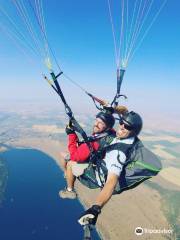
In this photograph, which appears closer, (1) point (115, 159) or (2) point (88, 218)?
(2) point (88, 218)

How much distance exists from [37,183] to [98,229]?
61.7ft

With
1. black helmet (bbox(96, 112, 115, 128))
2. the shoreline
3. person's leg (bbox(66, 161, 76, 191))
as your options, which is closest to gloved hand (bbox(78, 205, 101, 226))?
person's leg (bbox(66, 161, 76, 191))

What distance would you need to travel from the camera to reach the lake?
31.6m

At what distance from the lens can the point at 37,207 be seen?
1515 inches

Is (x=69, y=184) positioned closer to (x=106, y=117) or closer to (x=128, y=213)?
(x=106, y=117)

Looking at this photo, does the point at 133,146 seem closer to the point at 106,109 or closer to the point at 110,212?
the point at 106,109

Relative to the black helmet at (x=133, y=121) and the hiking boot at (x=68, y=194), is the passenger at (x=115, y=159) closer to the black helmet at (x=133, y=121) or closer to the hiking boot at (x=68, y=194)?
the black helmet at (x=133, y=121)

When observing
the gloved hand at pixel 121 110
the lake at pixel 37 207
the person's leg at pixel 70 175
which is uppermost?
the gloved hand at pixel 121 110

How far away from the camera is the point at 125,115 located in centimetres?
463

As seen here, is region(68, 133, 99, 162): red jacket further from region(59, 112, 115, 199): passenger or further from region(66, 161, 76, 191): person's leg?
region(66, 161, 76, 191): person's leg

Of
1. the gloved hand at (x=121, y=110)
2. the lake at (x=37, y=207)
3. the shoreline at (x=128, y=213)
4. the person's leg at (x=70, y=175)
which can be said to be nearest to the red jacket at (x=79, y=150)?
the person's leg at (x=70, y=175)

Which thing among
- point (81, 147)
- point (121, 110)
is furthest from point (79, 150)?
point (121, 110)

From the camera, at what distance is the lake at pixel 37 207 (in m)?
31.6

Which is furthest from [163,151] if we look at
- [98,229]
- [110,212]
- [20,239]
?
[20,239]
